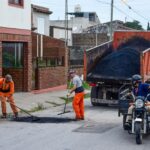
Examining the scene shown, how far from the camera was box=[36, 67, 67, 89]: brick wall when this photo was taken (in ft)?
90.1

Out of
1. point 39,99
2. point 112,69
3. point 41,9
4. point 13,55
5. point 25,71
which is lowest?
point 39,99

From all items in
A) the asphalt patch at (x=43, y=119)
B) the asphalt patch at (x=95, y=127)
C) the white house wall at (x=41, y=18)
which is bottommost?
the asphalt patch at (x=95, y=127)

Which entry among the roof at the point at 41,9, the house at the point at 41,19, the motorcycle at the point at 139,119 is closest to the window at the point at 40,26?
the house at the point at 41,19

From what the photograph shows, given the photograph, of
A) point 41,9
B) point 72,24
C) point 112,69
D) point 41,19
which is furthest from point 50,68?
point 72,24

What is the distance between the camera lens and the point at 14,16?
24391mm

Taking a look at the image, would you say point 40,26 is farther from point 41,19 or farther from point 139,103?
point 139,103

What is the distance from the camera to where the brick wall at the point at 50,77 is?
90.1ft

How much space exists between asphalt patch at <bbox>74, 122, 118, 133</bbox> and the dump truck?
411 cm

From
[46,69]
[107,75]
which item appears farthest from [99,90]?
[46,69]

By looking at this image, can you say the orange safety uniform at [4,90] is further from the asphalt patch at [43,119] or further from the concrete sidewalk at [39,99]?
the concrete sidewalk at [39,99]

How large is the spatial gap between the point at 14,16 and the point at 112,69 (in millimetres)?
6279

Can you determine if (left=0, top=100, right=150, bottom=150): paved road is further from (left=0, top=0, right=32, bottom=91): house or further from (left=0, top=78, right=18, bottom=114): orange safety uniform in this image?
(left=0, top=0, right=32, bottom=91): house

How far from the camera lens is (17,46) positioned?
88.3ft

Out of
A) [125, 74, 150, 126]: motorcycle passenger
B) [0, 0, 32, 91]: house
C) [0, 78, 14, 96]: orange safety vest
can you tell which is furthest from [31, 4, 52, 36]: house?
[125, 74, 150, 126]: motorcycle passenger
